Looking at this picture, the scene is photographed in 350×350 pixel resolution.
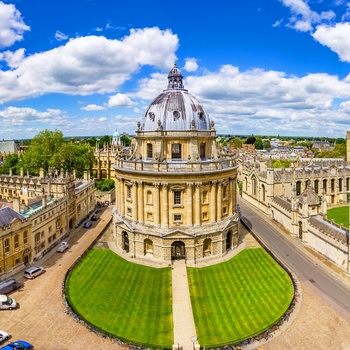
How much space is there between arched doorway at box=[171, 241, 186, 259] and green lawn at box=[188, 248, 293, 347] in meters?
3.34

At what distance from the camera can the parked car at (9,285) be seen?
34.9m

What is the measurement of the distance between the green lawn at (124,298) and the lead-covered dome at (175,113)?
19.9m

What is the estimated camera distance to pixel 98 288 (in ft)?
121

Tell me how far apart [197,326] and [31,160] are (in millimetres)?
69311

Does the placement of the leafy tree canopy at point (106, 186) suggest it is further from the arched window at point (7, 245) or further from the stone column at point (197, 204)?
the arched window at point (7, 245)

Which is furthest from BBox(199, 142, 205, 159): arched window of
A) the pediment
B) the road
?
the road

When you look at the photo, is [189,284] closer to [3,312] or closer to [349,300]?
[349,300]

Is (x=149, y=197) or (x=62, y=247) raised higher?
(x=149, y=197)

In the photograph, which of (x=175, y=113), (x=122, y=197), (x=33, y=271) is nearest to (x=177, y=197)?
(x=122, y=197)

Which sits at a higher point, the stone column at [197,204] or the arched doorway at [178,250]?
the stone column at [197,204]

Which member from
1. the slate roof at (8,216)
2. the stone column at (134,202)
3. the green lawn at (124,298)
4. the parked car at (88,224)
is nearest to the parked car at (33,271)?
the green lawn at (124,298)

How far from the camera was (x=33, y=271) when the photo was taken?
3966 cm

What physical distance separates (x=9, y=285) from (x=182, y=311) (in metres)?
19.0

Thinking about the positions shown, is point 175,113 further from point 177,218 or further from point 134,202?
point 177,218
